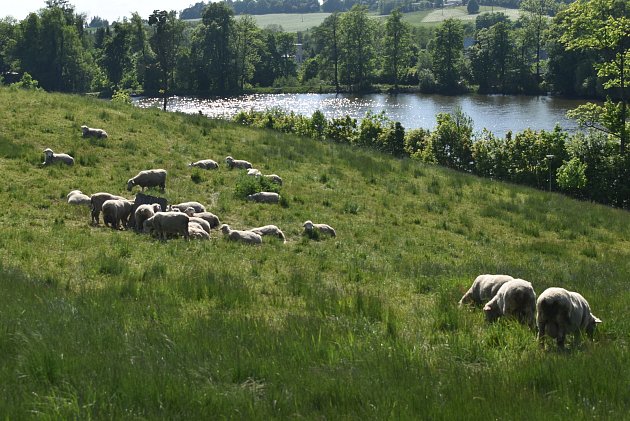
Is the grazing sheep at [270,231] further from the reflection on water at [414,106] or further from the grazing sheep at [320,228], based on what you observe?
the reflection on water at [414,106]

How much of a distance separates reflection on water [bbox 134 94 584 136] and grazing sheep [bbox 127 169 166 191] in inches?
2241

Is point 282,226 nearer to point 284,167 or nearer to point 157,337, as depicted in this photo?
point 284,167

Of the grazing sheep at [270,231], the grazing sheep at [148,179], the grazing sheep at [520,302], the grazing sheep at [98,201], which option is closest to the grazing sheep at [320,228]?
the grazing sheep at [270,231]

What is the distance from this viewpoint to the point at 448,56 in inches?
5335

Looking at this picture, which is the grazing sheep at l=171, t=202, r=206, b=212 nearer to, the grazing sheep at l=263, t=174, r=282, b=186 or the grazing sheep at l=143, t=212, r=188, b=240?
the grazing sheep at l=143, t=212, r=188, b=240

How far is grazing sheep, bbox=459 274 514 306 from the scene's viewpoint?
11.4 metres

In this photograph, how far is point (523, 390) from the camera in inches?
264

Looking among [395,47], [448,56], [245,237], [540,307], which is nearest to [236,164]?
[245,237]

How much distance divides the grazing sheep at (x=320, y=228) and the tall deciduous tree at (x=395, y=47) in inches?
4799

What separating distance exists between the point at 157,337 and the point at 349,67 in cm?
13828

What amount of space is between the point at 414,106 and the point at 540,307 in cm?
10219

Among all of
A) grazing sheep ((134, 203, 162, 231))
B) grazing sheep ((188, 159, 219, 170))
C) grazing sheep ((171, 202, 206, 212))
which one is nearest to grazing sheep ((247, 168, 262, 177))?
grazing sheep ((188, 159, 219, 170))

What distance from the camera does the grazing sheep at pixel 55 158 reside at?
80.6ft

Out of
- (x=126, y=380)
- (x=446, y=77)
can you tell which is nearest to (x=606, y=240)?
(x=126, y=380)
